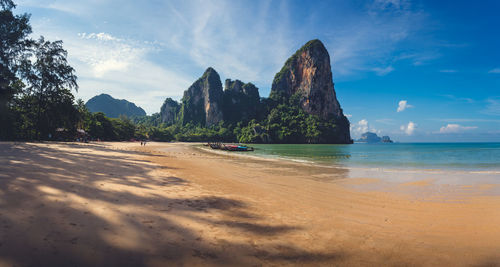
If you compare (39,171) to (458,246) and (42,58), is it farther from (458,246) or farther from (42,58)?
(42,58)

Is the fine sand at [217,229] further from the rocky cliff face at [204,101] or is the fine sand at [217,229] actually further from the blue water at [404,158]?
the rocky cliff face at [204,101]

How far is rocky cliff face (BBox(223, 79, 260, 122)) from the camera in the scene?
14975 cm

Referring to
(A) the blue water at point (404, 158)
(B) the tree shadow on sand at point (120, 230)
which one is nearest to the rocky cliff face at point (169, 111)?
(A) the blue water at point (404, 158)

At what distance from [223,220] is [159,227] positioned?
1363 mm

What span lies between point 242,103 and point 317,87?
5552 centimetres

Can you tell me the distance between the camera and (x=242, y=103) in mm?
153375

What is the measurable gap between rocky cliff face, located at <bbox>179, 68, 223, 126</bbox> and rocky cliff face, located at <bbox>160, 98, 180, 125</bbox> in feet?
40.3

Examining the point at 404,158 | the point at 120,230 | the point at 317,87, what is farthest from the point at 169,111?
the point at 120,230

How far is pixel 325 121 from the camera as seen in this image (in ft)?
431

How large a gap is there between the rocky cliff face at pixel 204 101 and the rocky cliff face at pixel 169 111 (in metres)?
12.3

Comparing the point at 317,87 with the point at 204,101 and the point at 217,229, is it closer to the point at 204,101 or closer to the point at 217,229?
the point at 204,101

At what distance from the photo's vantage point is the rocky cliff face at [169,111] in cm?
17781

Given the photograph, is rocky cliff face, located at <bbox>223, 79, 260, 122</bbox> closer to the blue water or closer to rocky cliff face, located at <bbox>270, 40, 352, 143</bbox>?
rocky cliff face, located at <bbox>270, 40, 352, 143</bbox>

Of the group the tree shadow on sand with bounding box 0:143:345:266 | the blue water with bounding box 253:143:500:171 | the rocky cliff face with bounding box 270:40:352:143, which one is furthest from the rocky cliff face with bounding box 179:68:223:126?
the tree shadow on sand with bounding box 0:143:345:266
